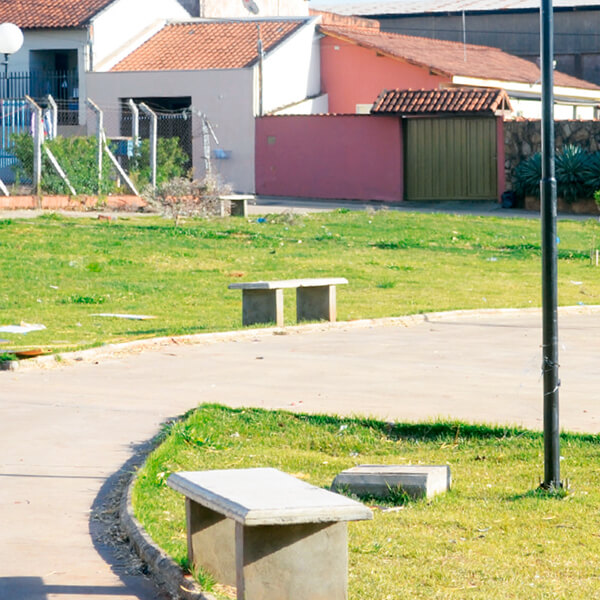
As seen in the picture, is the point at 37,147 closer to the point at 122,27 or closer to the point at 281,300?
the point at 281,300

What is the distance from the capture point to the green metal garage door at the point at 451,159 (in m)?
33.6

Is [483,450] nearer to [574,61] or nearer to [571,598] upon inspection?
[571,598]

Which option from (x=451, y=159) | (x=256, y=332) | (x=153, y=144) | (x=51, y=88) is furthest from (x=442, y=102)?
(x=256, y=332)

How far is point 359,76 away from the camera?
4044 cm

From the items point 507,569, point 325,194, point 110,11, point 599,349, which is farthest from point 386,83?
point 507,569

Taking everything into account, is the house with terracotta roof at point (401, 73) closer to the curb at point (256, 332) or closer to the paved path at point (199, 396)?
the curb at point (256, 332)

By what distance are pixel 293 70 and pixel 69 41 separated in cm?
745

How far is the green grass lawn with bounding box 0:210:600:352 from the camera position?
1336 centimetres

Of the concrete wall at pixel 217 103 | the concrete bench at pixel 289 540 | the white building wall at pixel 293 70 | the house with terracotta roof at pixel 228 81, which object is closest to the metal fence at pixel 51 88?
the house with terracotta roof at pixel 228 81

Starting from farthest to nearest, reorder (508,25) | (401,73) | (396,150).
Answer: (508,25) → (401,73) → (396,150)

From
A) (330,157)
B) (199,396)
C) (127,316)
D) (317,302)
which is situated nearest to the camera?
(199,396)

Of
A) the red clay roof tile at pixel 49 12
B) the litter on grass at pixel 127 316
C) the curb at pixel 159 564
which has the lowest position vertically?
the curb at pixel 159 564

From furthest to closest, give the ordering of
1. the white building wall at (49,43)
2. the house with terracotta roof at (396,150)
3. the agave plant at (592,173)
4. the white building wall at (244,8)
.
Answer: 1. the white building wall at (244,8)
2. the white building wall at (49,43)
3. the house with terracotta roof at (396,150)
4. the agave plant at (592,173)

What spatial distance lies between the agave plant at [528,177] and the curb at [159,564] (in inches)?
1066
